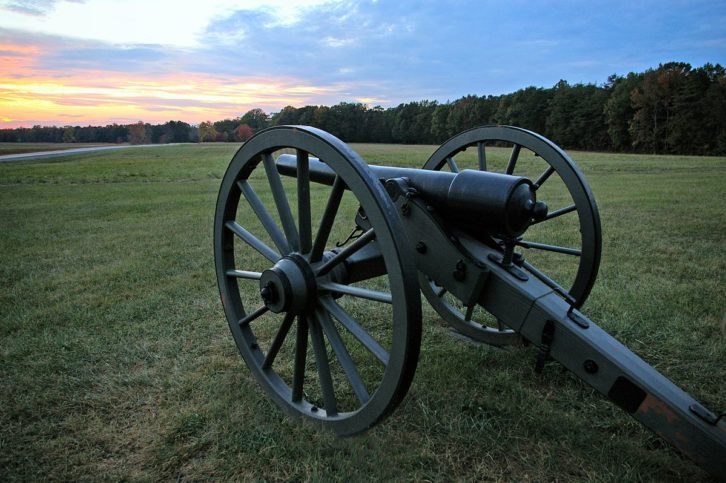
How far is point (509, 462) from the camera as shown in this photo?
92.3 inches

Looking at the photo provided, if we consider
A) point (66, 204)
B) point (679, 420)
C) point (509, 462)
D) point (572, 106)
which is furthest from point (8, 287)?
point (572, 106)

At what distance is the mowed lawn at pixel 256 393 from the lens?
2332 millimetres

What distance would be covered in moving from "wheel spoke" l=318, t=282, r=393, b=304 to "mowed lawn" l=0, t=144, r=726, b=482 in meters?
0.72

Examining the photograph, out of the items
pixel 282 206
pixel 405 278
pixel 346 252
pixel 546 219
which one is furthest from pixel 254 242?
pixel 546 219

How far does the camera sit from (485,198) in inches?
94.2

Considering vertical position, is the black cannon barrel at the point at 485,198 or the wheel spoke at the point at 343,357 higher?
the black cannon barrel at the point at 485,198

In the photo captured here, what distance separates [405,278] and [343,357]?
25.4 inches

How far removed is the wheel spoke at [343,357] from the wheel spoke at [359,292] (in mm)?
143

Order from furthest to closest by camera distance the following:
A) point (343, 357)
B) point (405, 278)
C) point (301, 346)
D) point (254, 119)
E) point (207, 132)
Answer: point (207, 132)
point (254, 119)
point (301, 346)
point (343, 357)
point (405, 278)

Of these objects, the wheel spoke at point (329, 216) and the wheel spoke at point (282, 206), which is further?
the wheel spoke at point (282, 206)

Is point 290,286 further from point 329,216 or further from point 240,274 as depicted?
point 240,274

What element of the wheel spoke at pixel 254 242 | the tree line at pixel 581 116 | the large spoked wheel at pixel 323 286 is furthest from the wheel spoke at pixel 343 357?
the tree line at pixel 581 116

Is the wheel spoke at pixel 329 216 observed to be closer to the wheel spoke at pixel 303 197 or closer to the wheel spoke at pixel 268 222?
the wheel spoke at pixel 303 197

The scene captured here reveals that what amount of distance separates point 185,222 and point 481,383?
24.7 ft
